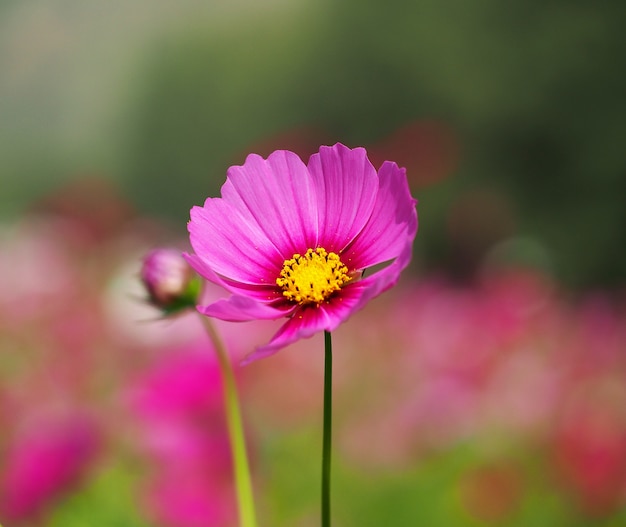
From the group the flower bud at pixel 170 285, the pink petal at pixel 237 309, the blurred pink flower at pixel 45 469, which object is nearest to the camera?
the pink petal at pixel 237 309

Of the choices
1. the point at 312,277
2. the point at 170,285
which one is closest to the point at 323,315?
the point at 312,277

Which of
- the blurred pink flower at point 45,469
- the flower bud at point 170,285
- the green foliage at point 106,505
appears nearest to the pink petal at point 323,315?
the flower bud at point 170,285

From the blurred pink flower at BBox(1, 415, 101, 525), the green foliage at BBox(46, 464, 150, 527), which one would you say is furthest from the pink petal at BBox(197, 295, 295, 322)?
the green foliage at BBox(46, 464, 150, 527)

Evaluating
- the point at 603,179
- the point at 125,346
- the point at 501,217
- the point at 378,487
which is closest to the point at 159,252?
the point at 378,487

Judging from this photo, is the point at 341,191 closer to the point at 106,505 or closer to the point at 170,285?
the point at 170,285

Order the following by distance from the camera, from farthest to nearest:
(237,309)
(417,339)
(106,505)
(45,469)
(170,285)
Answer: (417,339)
(106,505)
(45,469)
(170,285)
(237,309)

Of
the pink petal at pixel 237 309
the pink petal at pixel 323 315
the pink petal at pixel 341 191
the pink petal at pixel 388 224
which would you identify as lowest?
the pink petal at pixel 237 309

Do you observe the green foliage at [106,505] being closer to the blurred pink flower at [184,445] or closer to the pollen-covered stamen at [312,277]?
the blurred pink flower at [184,445]
